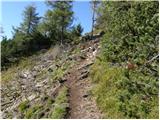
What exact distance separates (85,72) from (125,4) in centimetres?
511

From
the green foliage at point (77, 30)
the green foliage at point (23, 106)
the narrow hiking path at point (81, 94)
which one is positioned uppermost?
the green foliage at point (77, 30)

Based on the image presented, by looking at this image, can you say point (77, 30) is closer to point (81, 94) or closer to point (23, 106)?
point (23, 106)

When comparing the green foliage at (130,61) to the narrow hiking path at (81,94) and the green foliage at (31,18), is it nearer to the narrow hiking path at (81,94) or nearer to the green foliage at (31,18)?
the narrow hiking path at (81,94)

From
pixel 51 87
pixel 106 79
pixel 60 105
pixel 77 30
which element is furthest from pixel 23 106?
pixel 77 30

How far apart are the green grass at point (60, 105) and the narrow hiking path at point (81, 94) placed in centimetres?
29

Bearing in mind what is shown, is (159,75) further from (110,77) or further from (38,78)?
(38,78)

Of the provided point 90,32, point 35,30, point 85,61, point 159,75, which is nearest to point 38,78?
point 85,61

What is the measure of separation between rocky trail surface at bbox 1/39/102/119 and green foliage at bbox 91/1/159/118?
89 cm

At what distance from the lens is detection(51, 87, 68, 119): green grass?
657 inches

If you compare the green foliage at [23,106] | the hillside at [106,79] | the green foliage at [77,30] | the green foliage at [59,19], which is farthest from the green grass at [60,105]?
the green foliage at [77,30]

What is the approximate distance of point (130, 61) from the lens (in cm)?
1936

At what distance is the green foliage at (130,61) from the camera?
50.9 ft

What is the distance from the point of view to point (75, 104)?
59.5 ft

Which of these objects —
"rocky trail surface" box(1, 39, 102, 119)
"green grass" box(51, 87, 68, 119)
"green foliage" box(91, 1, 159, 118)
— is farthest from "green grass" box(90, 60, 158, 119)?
"green grass" box(51, 87, 68, 119)
